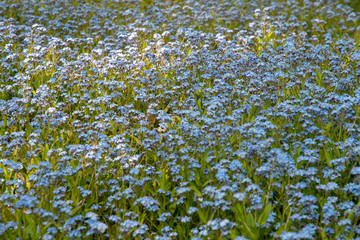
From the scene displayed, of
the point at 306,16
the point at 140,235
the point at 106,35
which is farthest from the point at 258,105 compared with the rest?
the point at 306,16

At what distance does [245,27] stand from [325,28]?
2645 mm

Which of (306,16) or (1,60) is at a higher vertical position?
(1,60)

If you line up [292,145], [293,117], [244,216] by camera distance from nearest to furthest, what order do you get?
1. [244,216]
2. [292,145]
3. [293,117]

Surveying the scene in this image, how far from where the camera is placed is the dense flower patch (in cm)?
399

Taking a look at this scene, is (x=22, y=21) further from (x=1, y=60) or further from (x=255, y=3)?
(x=255, y=3)

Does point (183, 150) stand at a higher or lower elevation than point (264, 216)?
higher

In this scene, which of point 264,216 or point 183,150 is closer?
point 264,216

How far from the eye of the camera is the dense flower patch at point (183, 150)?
3.99 metres

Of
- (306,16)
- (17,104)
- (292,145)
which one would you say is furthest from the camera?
(306,16)

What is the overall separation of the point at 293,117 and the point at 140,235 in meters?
3.14

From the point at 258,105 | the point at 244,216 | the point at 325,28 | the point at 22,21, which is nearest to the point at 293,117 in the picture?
the point at 258,105

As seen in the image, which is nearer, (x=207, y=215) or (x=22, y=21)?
(x=207, y=215)

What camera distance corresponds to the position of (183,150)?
4730mm

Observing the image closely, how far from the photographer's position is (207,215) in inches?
163
